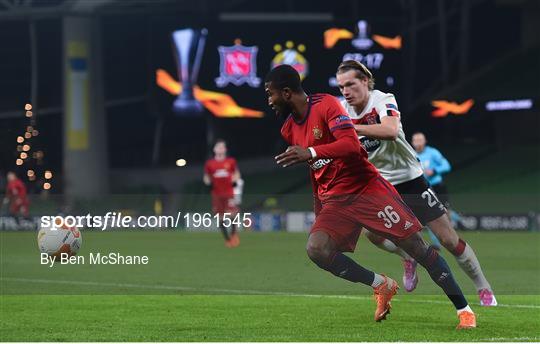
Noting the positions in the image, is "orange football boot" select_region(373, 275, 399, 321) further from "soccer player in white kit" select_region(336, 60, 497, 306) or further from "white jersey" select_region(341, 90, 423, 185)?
"white jersey" select_region(341, 90, 423, 185)

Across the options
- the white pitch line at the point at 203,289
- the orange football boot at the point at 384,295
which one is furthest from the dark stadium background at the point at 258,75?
the orange football boot at the point at 384,295

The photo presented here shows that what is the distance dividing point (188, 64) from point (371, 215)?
79.7 ft

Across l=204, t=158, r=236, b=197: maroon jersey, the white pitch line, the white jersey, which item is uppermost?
the white jersey

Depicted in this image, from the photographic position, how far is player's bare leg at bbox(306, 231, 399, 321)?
930 centimetres

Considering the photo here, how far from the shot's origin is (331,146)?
28.3ft

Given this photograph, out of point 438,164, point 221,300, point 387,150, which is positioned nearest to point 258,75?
point 438,164

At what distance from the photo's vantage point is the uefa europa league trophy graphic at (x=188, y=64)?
33.1 meters

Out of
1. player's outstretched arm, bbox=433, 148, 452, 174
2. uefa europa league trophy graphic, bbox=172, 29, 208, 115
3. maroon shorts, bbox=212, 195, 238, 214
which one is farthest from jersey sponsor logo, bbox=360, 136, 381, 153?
uefa europa league trophy graphic, bbox=172, 29, 208, 115

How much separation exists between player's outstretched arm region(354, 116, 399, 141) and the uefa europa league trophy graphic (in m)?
23.9

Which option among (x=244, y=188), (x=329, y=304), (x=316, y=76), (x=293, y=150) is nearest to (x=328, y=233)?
(x=293, y=150)

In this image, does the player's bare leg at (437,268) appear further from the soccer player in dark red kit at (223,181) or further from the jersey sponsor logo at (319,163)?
the soccer player in dark red kit at (223,181)

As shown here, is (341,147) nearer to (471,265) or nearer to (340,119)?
(340,119)

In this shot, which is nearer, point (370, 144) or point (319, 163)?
point (319, 163)

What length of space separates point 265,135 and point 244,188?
2848 millimetres
